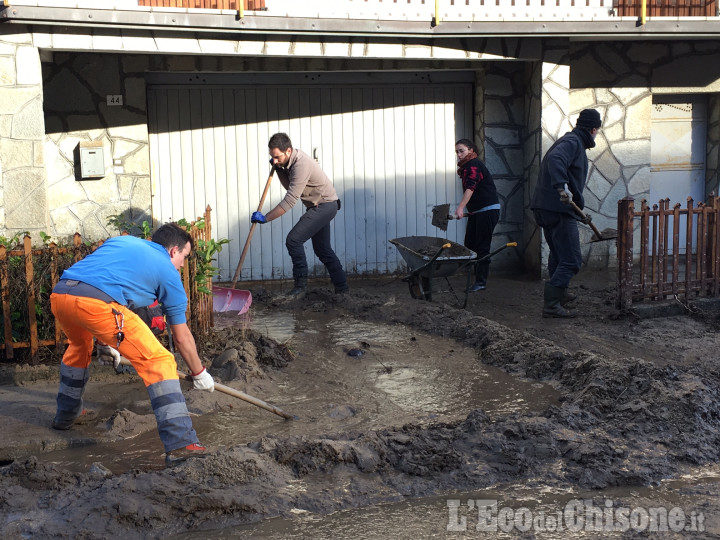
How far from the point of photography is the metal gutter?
8430 millimetres

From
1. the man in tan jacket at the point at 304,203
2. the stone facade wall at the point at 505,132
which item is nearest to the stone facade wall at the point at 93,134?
the man in tan jacket at the point at 304,203

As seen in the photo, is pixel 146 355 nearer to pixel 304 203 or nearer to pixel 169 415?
pixel 169 415

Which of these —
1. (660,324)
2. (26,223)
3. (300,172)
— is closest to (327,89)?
(300,172)

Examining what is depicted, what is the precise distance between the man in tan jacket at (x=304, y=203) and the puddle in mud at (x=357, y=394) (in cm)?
148

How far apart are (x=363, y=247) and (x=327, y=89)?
83.7 inches

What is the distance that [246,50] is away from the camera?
9.52m

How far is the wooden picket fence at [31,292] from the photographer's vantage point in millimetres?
6504

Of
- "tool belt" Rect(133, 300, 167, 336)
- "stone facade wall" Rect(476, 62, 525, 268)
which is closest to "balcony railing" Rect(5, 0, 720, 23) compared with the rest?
"stone facade wall" Rect(476, 62, 525, 268)

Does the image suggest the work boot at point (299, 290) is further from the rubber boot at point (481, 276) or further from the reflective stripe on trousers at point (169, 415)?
the reflective stripe on trousers at point (169, 415)

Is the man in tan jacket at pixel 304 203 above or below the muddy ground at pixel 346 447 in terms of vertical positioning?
above

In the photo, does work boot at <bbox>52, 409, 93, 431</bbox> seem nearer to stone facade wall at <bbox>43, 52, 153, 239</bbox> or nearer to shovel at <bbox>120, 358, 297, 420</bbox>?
shovel at <bbox>120, 358, 297, 420</bbox>

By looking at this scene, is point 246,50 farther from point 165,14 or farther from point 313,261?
point 313,261

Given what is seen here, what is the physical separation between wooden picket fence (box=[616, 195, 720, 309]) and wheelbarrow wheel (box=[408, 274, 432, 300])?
6.27ft

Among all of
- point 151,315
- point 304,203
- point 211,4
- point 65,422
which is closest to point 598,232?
point 304,203
